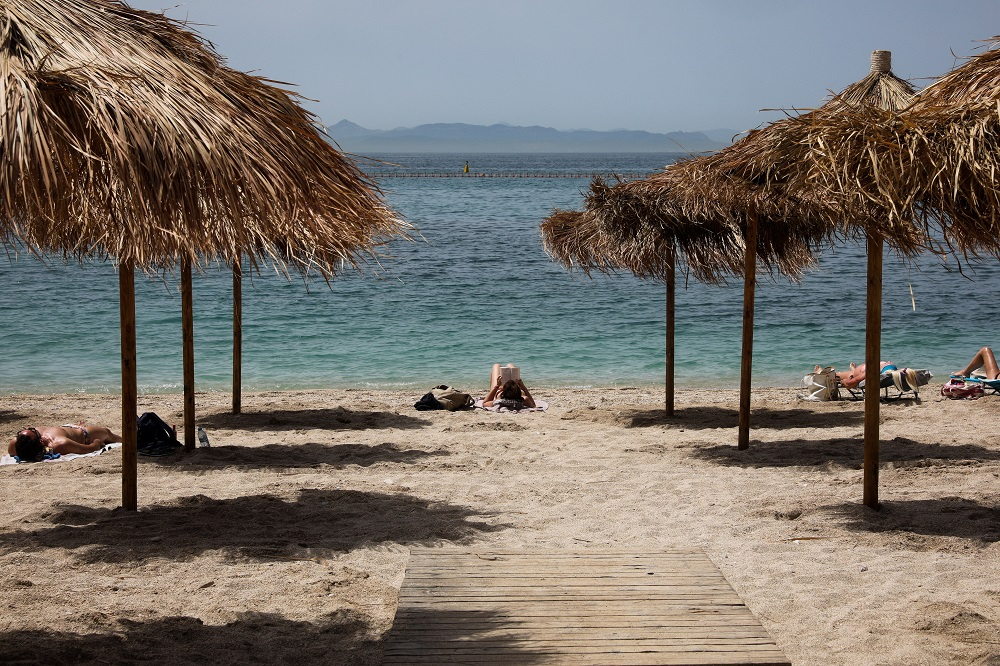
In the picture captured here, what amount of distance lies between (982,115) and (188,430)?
591 cm

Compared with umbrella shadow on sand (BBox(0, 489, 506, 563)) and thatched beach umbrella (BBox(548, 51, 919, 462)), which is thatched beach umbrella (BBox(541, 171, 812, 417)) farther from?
umbrella shadow on sand (BBox(0, 489, 506, 563))

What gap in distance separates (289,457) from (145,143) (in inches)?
188

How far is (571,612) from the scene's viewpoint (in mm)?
3293

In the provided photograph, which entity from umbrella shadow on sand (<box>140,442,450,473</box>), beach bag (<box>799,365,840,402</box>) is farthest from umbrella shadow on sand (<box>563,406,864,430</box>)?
umbrella shadow on sand (<box>140,442,450,473</box>)

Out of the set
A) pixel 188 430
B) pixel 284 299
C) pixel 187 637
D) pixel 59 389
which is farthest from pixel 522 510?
pixel 284 299

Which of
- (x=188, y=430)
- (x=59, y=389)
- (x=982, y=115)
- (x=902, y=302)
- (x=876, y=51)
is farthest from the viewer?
(x=902, y=302)

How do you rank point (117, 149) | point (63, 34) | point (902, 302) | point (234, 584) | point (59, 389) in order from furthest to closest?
point (902, 302)
point (59, 389)
point (234, 584)
point (63, 34)
point (117, 149)

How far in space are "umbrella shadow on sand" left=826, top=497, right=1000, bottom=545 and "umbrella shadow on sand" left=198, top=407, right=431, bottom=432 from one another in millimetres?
4555

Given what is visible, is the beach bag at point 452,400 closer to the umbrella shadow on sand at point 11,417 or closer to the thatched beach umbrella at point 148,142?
the umbrella shadow on sand at point 11,417

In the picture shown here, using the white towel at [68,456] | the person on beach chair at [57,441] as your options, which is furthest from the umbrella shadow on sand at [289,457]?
the person on beach chair at [57,441]

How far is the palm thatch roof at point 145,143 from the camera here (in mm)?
2949

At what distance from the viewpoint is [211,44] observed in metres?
4.56

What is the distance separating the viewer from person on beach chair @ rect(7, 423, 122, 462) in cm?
732

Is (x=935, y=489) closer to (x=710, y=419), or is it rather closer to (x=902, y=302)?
(x=710, y=419)
